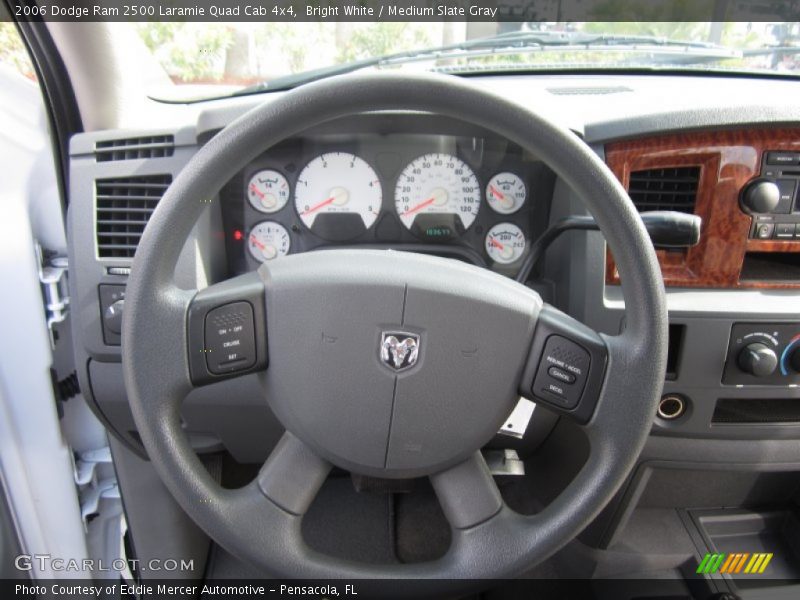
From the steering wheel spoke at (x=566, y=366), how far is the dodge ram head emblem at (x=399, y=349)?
0.52 ft

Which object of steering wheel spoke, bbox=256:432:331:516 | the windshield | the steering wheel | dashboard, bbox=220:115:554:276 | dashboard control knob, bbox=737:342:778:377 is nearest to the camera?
the steering wheel

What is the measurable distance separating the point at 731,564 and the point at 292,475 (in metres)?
1.17

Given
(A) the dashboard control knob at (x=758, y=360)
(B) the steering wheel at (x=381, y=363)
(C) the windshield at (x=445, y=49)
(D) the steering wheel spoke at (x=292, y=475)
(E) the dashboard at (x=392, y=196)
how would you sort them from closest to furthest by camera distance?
1. (B) the steering wheel at (x=381, y=363)
2. (D) the steering wheel spoke at (x=292, y=475)
3. (A) the dashboard control knob at (x=758, y=360)
4. (E) the dashboard at (x=392, y=196)
5. (C) the windshield at (x=445, y=49)

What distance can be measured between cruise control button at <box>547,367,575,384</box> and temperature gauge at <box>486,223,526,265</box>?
51 cm

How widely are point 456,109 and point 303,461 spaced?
54cm

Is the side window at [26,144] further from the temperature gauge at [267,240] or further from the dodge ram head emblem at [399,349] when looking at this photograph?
the dodge ram head emblem at [399,349]

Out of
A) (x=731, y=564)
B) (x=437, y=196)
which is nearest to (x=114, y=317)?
(x=437, y=196)

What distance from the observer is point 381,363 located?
810 mm

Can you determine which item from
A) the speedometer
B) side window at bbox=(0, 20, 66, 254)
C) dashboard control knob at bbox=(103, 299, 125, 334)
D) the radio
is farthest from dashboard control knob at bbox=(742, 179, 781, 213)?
side window at bbox=(0, 20, 66, 254)

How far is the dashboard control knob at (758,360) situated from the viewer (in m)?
1.09

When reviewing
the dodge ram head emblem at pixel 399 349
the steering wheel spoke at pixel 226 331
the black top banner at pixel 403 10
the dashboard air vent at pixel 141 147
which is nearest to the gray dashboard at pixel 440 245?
the dashboard air vent at pixel 141 147

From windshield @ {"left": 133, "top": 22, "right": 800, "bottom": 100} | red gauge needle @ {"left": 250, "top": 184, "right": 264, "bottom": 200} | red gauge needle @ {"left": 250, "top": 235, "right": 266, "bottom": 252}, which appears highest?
windshield @ {"left": 133, "top": 22, "right": 800, "bottom": 100}

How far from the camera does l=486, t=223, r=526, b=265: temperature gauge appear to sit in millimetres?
1263

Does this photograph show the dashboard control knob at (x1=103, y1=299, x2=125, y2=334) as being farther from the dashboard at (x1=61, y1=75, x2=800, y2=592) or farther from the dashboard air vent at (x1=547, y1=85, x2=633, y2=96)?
the dashboard air vent at (x1=547, y1=85, x2=633, y2=96)
